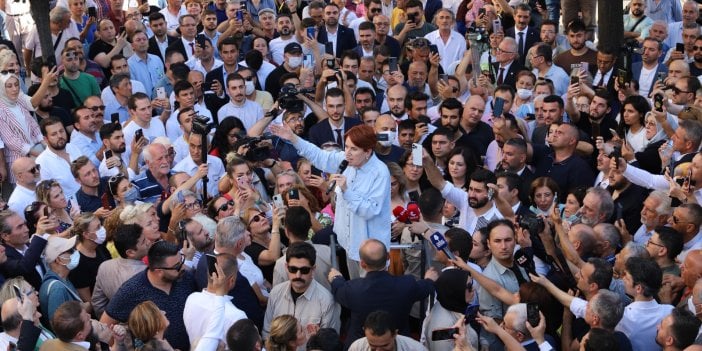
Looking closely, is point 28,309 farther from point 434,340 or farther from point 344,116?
point 344,116

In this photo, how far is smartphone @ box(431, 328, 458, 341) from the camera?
679cm

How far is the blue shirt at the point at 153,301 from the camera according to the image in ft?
23.9

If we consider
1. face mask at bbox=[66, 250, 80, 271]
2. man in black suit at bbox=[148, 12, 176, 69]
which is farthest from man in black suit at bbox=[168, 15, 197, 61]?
face mask at bbox=[66, 250, 80, 271]

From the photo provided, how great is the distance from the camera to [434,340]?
278 inches

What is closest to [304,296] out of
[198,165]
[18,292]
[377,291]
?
[377,291]

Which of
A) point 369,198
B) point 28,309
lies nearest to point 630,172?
point 369,198

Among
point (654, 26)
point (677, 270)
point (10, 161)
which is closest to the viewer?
point (677, 270)

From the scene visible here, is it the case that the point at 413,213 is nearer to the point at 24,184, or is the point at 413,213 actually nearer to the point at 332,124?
the point at 332,124

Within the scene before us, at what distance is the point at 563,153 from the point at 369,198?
2.70 metres

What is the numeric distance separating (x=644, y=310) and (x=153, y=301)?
2934mm

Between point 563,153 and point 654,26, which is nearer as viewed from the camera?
point 563,153

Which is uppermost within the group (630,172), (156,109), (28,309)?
(28,309)

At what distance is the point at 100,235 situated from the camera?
8.08 m

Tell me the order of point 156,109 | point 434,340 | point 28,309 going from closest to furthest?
point 28,309 < point 434,340 < point 156,109
